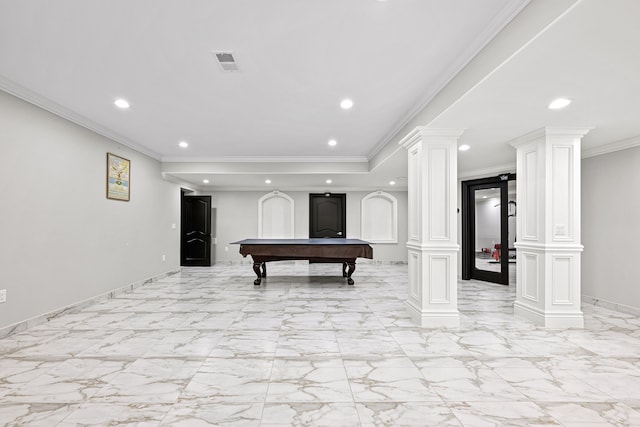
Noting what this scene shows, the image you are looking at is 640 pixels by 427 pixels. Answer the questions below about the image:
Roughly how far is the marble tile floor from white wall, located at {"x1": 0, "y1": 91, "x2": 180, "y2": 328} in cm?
42

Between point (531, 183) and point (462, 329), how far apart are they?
193 cm

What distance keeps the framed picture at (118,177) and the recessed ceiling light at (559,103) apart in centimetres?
557

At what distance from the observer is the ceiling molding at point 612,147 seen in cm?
446

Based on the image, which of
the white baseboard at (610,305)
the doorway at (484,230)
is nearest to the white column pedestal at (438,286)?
the white baseboard at (610,305)

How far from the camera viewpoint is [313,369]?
2.76 m

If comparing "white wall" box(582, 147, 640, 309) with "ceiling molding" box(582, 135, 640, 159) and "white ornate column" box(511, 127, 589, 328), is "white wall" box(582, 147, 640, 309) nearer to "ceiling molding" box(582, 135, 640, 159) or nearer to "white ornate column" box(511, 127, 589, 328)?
"ceiling molding" box(582, 135, 640, 159)

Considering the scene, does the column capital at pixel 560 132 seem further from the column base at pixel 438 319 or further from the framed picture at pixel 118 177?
the framed picture at pixel 118 177

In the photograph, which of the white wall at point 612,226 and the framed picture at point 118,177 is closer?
the white wall at point 612,226

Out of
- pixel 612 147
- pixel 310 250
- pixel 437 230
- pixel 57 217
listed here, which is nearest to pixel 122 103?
pixel 57 217

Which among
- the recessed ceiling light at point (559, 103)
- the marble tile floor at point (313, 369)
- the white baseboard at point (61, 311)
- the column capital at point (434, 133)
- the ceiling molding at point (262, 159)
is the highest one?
the ceiling molding at point (262, 159)

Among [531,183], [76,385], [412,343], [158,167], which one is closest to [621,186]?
[531,183]

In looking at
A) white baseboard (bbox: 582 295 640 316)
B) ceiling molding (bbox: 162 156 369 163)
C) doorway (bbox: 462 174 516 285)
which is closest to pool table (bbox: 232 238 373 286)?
ceiling molding (bbox: 162 156 369 163)

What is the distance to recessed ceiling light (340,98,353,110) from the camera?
381cm

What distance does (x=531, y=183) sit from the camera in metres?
4.22
